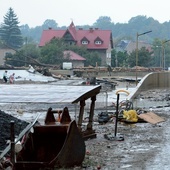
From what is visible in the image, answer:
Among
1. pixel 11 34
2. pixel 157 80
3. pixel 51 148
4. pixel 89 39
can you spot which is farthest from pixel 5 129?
pixel 11 34

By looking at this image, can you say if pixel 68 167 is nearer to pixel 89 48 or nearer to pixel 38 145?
pixel 38 145

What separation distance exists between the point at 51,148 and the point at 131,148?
8.52ft

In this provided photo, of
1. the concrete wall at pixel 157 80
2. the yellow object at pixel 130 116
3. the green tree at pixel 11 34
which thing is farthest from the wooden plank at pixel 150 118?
the green tree at pixel 11 34

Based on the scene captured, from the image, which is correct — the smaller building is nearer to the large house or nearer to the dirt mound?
the large house

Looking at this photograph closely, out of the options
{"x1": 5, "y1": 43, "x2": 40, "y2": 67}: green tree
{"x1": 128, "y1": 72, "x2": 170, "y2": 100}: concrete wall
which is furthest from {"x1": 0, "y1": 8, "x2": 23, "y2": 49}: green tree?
{"x1": 128, "y1": 72, "x2": 170, "y2": 100}: concrete wall

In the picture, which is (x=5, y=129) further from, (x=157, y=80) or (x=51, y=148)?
(x=157, y=80)

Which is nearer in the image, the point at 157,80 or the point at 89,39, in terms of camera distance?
the point at 157,80

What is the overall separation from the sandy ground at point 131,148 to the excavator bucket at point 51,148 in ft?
1.19

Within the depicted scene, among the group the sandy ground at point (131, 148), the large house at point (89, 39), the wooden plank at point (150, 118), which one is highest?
the large house at point (89, 39)

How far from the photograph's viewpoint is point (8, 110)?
23.5 meters

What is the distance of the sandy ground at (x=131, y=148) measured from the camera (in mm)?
10812

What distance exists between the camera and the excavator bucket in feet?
32.1

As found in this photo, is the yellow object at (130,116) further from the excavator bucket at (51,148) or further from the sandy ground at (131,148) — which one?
the excavator bucket at (51,148)

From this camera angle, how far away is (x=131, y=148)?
A: 42.1 feet
